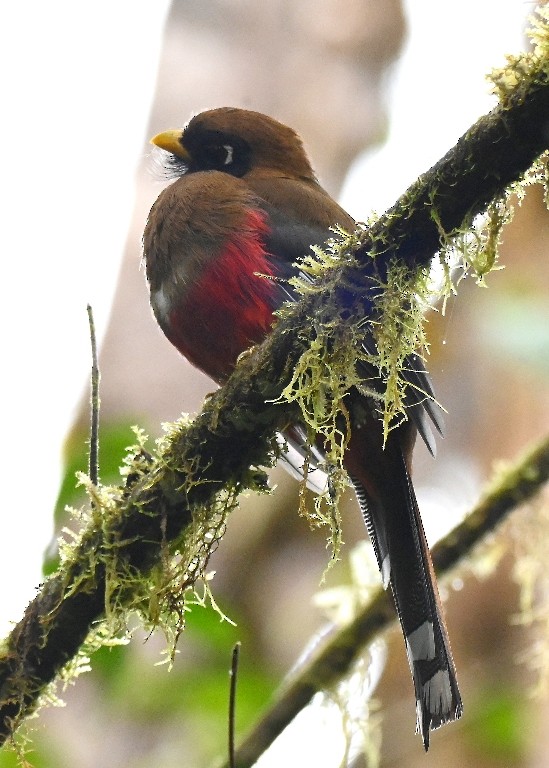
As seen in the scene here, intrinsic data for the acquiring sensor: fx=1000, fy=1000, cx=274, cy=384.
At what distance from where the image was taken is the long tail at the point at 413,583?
2498 millimetres

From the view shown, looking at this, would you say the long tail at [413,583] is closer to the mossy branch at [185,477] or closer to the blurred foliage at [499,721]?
the blurred foliage at [499,721]

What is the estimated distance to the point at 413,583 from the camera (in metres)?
2.66

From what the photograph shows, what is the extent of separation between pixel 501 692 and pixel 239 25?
380 centimetres

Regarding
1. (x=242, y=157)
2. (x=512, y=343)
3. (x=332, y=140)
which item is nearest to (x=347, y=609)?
(x=512, y=343)

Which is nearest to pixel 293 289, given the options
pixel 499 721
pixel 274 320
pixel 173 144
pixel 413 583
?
pixel 274 320

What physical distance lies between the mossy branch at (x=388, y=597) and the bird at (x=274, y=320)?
13 cm

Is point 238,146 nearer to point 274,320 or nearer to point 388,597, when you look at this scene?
point 274,320

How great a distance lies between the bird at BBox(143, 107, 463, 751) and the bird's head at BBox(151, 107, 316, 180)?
0.87 ft

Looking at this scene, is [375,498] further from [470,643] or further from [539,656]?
[470,643]

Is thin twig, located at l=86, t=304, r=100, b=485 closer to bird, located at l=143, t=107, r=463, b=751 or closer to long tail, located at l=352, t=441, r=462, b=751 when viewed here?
bird, located at l=143, t=107, r=463, b=751

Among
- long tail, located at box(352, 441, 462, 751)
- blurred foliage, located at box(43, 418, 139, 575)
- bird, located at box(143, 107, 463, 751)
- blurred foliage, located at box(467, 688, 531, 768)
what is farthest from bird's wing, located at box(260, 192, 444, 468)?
blurred foliage, located at box(467, 688, 531, 768)

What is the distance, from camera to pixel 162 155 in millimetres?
3479

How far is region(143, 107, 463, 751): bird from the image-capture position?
252cm

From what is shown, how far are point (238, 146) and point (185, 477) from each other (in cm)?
164
